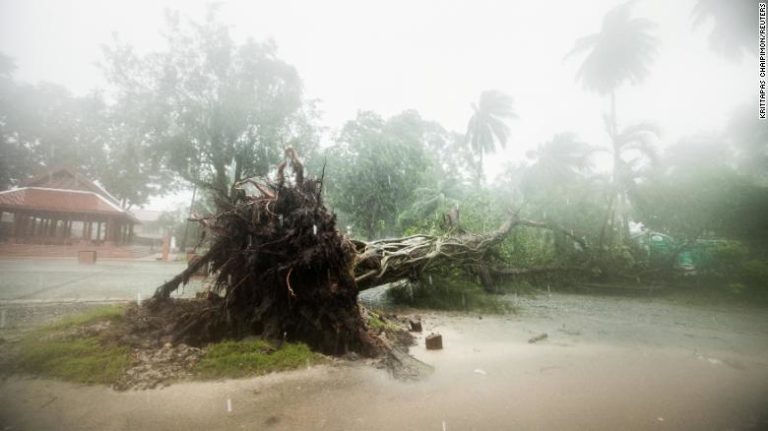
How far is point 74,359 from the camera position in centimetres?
325

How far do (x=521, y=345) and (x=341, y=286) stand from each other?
284 cm

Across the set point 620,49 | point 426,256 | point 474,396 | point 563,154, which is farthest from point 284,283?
point 620,49

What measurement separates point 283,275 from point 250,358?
1.03m

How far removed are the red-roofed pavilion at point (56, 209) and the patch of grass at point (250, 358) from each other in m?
24.5

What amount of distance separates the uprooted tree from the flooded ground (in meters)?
0.70

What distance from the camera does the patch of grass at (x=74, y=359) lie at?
3066mm

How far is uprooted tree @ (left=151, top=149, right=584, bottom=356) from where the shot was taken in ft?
13.7

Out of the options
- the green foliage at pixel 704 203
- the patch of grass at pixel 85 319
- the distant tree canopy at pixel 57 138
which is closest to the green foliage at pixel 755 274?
the green foliage at pixel 704 203

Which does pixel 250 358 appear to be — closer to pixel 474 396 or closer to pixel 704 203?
pixel 474 396

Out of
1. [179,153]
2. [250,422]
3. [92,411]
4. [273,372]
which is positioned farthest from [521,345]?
[179,153]

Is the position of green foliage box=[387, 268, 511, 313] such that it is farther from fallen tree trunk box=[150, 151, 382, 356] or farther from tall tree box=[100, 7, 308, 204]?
tall tree box=[100, 7, 308, 204]

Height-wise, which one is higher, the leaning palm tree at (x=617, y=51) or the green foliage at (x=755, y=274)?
the leaning palm tree at (x=617, y=51)

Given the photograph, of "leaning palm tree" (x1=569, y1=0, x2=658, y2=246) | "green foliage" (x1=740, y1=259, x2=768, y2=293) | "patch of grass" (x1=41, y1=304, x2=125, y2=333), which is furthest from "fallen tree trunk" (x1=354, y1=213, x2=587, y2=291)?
"leaning palm tree" (x1=569, y1=0, x2=658, y2=246)

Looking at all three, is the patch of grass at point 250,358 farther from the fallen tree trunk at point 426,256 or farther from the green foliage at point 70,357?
the fallen tree trunk at point 426,256
